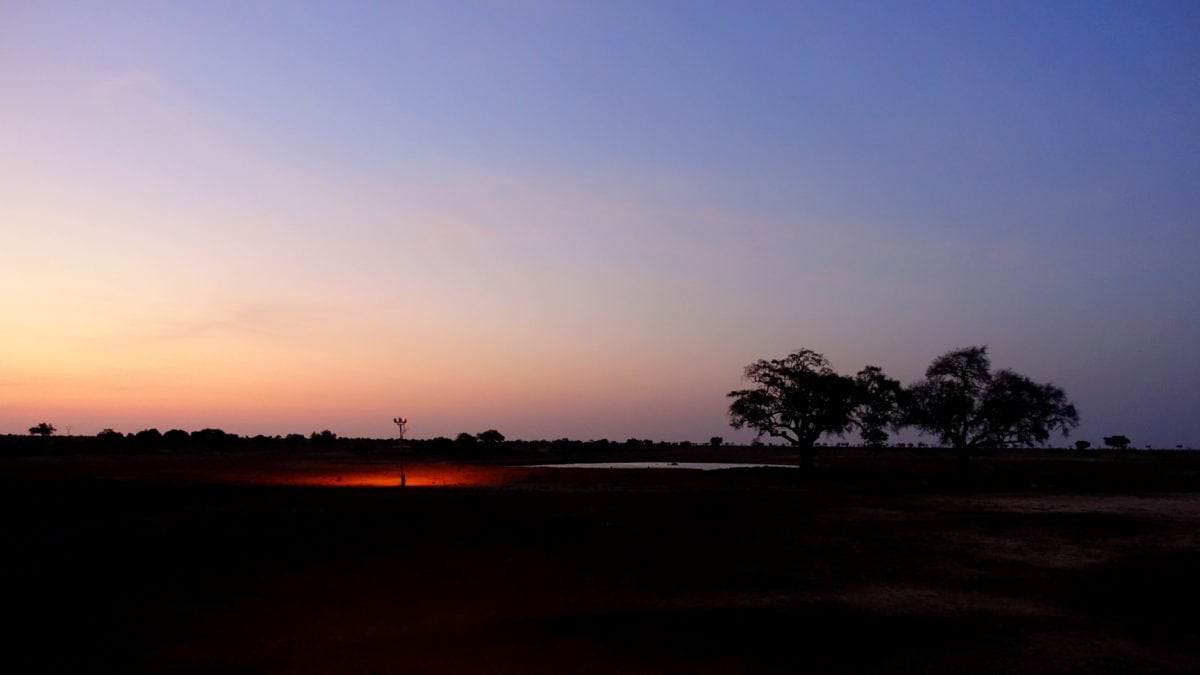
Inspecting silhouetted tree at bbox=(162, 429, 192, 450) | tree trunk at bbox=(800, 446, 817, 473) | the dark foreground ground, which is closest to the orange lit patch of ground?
the dark foreground ground

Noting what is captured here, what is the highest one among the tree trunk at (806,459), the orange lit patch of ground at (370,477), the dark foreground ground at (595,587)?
the tree trunk at (806,459)

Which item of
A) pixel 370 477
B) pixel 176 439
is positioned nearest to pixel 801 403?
pixel 370 477

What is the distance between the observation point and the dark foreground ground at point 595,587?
11180mm

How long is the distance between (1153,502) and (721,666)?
3146 cm

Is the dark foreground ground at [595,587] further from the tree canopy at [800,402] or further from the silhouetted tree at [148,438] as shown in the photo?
the silhouetted tree at [148,438]

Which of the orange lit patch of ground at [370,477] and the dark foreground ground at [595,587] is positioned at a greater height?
the orange lit patch of ground at [370,477]

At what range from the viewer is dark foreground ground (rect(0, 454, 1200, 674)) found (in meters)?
11.2

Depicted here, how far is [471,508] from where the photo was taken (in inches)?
1165

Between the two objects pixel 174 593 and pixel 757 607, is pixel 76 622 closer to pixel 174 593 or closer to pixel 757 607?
pixel 174 593

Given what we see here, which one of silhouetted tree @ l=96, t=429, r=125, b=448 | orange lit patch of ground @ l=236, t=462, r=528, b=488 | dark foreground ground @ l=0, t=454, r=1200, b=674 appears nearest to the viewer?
dark foreground ground @ l=0, t=454, r=1200, b=674

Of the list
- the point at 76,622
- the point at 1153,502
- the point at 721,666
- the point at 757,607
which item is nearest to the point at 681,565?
the point at 757,607

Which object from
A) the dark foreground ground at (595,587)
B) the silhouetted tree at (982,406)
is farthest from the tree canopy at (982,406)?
the dark foreground ground at (595,587)

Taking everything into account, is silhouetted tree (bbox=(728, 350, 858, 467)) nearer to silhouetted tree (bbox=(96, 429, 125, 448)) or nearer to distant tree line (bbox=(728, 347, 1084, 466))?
distant tree line (bbox=(728, 347, 1084, 466))

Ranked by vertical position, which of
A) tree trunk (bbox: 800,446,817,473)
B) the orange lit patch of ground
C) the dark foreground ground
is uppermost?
tree trunk (bbox: 800,446,817,473)
